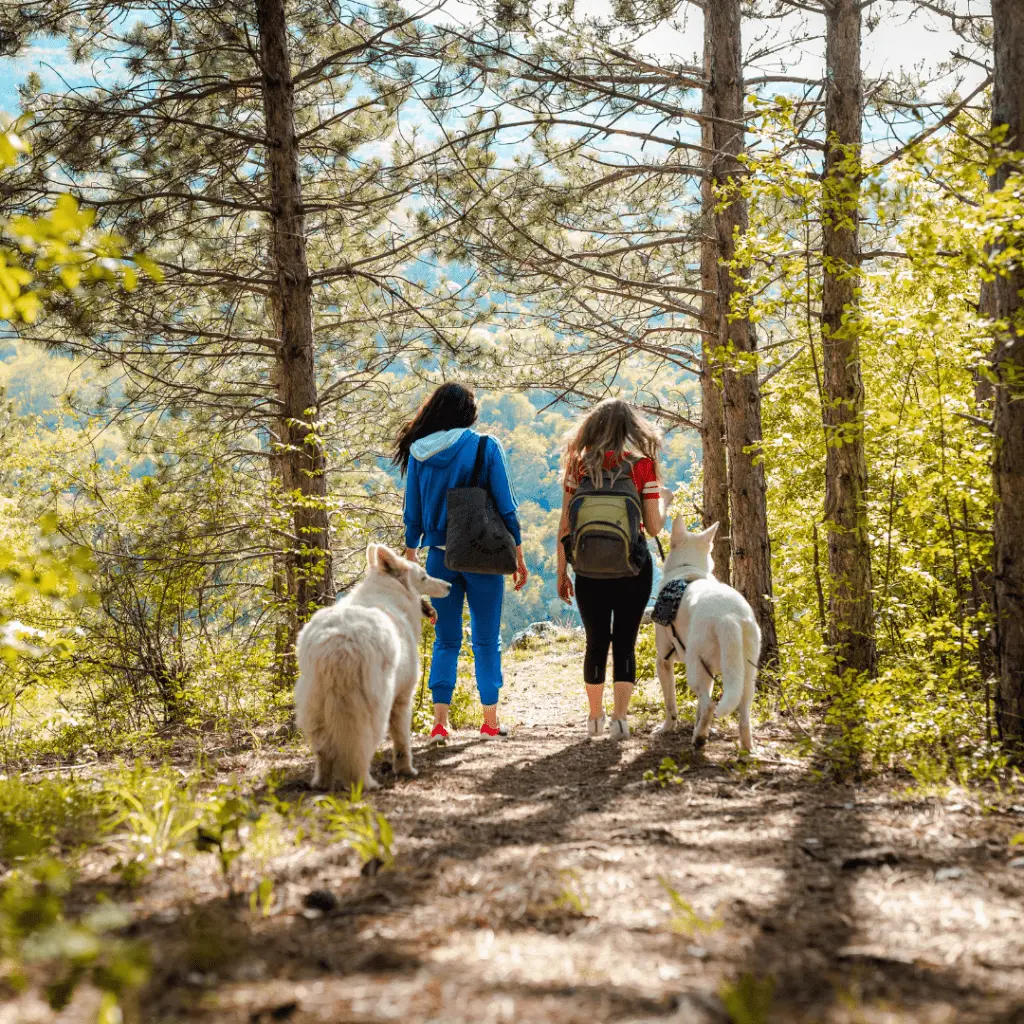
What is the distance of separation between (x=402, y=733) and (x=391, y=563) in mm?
981

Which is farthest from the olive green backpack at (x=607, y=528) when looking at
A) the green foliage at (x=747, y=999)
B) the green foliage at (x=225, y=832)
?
the green foliage at (x=747, y=999)

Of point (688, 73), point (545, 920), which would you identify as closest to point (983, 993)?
point (545, 920)

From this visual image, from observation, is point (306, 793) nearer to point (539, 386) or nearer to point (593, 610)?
point (593, 610)

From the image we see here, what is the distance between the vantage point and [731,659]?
471 cm

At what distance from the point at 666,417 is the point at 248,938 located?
9.81 metres

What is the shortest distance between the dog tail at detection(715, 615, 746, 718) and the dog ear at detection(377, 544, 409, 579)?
185cm

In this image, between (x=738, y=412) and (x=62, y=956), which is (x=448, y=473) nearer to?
(x=738, y=412)

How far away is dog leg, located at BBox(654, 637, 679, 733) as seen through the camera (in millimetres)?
5648

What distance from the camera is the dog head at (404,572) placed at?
193 inches

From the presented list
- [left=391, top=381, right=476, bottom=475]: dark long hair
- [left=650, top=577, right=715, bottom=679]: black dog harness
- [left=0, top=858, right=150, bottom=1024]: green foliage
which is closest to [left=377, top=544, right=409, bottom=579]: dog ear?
[left=391, top=381, right=476, bottom=475]: dark long hair

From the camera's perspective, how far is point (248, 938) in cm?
212

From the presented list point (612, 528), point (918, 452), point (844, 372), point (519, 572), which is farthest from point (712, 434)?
point (612, 528)

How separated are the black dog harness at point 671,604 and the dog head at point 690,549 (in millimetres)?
187

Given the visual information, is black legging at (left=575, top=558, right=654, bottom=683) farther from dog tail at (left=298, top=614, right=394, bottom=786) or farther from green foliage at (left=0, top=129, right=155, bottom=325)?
green foliage at (left=0, top=129, right=155, bottom=325)
